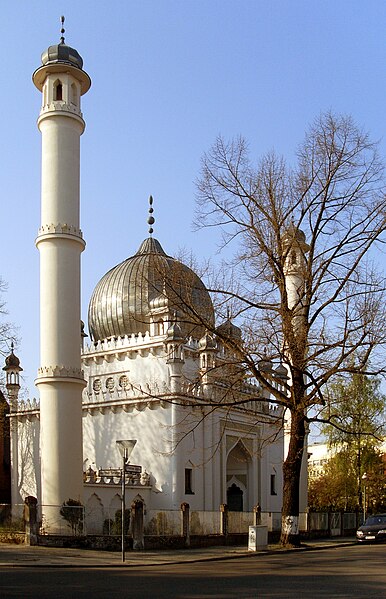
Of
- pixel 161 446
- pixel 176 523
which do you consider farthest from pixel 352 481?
pixel 176 523

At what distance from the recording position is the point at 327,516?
41.2 meters

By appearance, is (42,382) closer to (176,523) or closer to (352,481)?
(176,523)

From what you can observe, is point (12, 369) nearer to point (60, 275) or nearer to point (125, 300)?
point (125, 300)

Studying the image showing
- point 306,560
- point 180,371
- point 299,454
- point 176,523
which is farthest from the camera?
point 180,371

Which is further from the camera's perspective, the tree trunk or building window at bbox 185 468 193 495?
building window at bbox 185 468 193 495

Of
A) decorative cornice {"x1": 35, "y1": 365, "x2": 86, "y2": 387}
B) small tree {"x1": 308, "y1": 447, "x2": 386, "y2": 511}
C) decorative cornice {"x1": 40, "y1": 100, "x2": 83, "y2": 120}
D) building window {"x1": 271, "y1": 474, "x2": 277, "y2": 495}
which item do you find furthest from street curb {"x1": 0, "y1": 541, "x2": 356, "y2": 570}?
small tree {"x1": 308, "y1": 447, "x2": 386, "y2": 511}

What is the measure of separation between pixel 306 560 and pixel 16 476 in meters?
22.6

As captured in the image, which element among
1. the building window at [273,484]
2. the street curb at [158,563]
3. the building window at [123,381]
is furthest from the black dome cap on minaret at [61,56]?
the building window at [273,484]

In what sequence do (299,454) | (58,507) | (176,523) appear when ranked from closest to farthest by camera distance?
(299,454), (58,507), (176,523)

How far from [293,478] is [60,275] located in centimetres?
1145

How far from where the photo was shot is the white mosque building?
2964 cm

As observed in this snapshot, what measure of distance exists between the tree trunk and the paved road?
5.63 meters

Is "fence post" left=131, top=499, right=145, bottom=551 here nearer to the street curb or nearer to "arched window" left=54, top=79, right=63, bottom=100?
the street curb

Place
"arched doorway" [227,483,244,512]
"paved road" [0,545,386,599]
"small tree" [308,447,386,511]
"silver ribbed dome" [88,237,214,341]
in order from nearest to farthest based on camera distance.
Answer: "paved road" [0,545,386,599]
"silver ribbed dome" [88,237,214,341]
"arched doorway" [227,483,244,512]
"small tree" [308,447,386,511]
